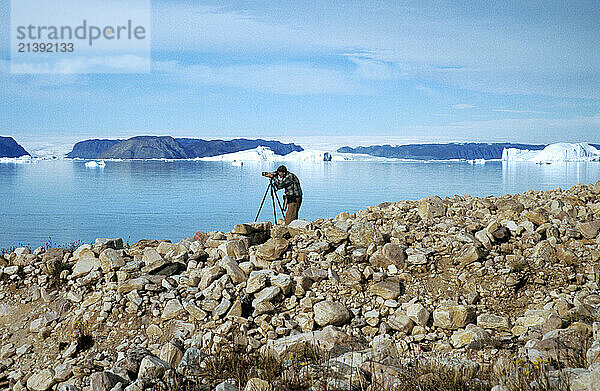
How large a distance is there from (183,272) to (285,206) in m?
4.68

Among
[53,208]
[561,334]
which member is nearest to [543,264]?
[561,334]

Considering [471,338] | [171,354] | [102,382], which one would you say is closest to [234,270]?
[171,354]

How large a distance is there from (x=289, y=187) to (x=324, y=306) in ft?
18.6

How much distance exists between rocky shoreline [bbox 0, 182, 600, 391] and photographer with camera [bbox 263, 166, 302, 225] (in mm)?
2997

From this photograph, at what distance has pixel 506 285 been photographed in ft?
23.8

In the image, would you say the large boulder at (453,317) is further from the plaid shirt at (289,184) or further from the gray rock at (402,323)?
the plaid shirt at (289,184)

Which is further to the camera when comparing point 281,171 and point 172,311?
point 281,171

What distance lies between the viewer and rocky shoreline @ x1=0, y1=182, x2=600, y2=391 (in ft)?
16.8

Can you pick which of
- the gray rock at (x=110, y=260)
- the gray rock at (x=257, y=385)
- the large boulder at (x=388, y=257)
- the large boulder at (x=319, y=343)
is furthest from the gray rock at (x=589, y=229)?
the gray rock at (x=110, y=260)

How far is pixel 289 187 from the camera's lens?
12109 millimetres

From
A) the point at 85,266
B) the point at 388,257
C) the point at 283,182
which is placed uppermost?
the point at 283,182

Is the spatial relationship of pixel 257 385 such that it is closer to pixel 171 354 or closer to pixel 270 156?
pixel 171 354

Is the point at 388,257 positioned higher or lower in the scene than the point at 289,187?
lower

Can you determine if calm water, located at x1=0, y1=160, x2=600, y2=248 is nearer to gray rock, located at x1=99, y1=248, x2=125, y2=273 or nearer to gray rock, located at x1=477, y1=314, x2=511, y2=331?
gray rock, located at x1=99, y1=248, x2=125, y2=273
